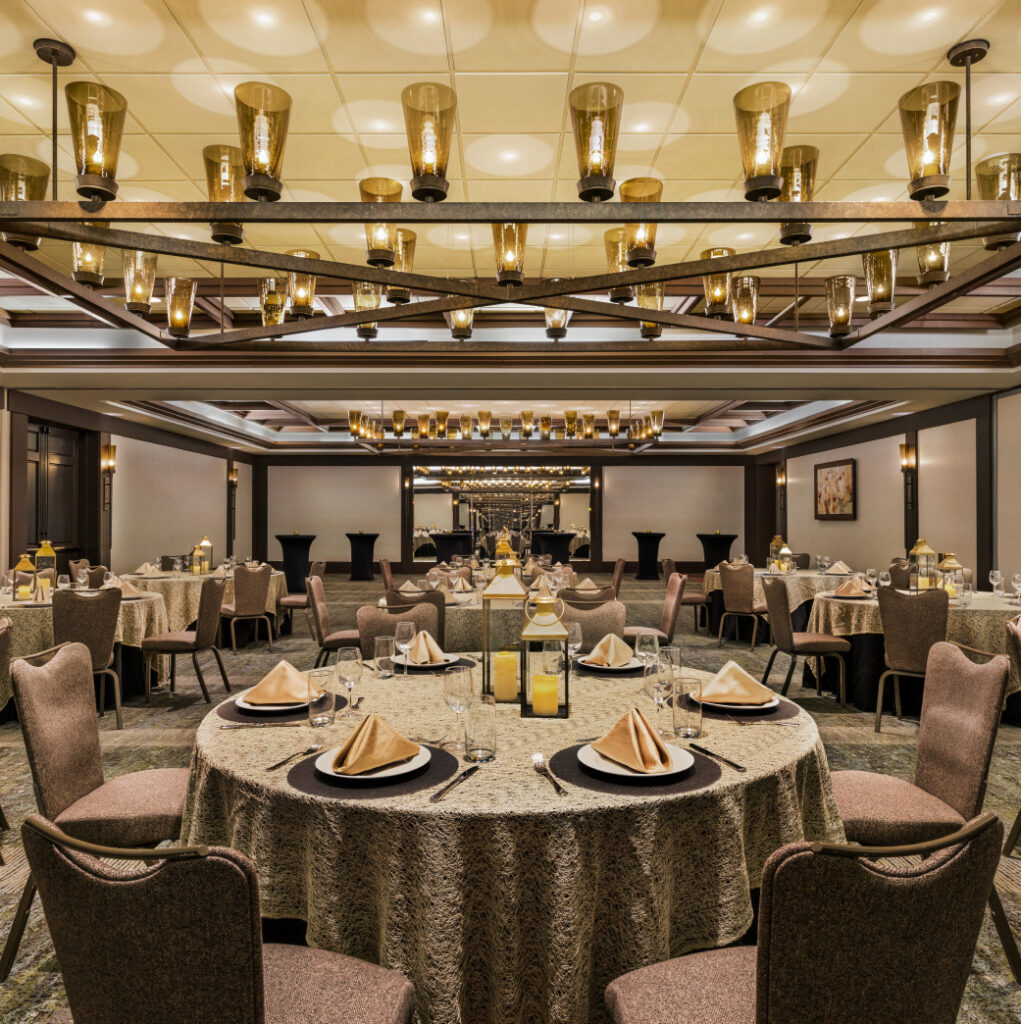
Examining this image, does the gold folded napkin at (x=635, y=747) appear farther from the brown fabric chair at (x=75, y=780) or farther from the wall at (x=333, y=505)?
the wall at (x=333, y=505)

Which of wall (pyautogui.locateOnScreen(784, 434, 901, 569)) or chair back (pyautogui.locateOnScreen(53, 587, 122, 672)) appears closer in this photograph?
chair back (pyautogui.locateOnScreen(53, 587, 122, 672))

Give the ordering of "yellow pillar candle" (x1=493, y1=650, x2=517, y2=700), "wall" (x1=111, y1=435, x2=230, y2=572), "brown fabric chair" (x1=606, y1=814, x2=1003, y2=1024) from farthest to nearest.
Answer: "wall" (x1=111, y1=435, x2=230, y2=572)
"yellow pillar candle" (x1=493, y1=650, x2=517, y2=700)
"brown fabric chair" (x1=606, y1=814, x2=1003, y2=1024)

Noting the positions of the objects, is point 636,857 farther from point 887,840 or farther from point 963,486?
point 963,486

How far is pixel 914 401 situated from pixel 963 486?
126 centimetres

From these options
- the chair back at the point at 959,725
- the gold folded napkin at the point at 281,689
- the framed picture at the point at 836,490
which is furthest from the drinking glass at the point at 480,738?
the framed picture at the point at 836,490

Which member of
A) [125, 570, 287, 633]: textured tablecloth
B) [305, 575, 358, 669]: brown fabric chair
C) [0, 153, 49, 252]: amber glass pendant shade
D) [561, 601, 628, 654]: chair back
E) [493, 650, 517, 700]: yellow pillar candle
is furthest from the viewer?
[125, 570, 287, 633]: textured tablecloth

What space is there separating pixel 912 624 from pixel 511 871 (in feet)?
12.4

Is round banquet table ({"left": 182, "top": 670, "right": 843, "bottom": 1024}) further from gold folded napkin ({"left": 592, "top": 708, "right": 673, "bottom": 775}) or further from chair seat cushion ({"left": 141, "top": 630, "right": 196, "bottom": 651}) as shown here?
chair seat cushion ({"left": 141, "top": 630, "right": 196, "bottom": 651})

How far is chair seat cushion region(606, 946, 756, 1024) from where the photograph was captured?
129cm

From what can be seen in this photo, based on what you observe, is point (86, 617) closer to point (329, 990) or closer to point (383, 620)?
A: point (383, 620)

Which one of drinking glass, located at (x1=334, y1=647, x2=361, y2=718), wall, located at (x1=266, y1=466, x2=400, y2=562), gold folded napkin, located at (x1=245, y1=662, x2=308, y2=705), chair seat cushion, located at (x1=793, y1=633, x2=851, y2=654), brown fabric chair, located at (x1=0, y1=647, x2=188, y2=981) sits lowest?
chair seat cushion, located at (x1=793, y1=633, x2=851, y2=654)

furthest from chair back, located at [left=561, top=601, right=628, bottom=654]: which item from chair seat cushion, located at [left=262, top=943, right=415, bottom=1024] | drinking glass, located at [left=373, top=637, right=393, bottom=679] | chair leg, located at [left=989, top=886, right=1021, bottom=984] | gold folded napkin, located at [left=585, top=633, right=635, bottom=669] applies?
chair seat cushion, located at [left=262, top=943, right=415, bottom=1024]

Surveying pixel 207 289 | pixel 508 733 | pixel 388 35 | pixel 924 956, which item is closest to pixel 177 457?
pixel 207 289

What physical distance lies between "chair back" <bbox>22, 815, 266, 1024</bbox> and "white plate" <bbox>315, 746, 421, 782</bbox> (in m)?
0.54
